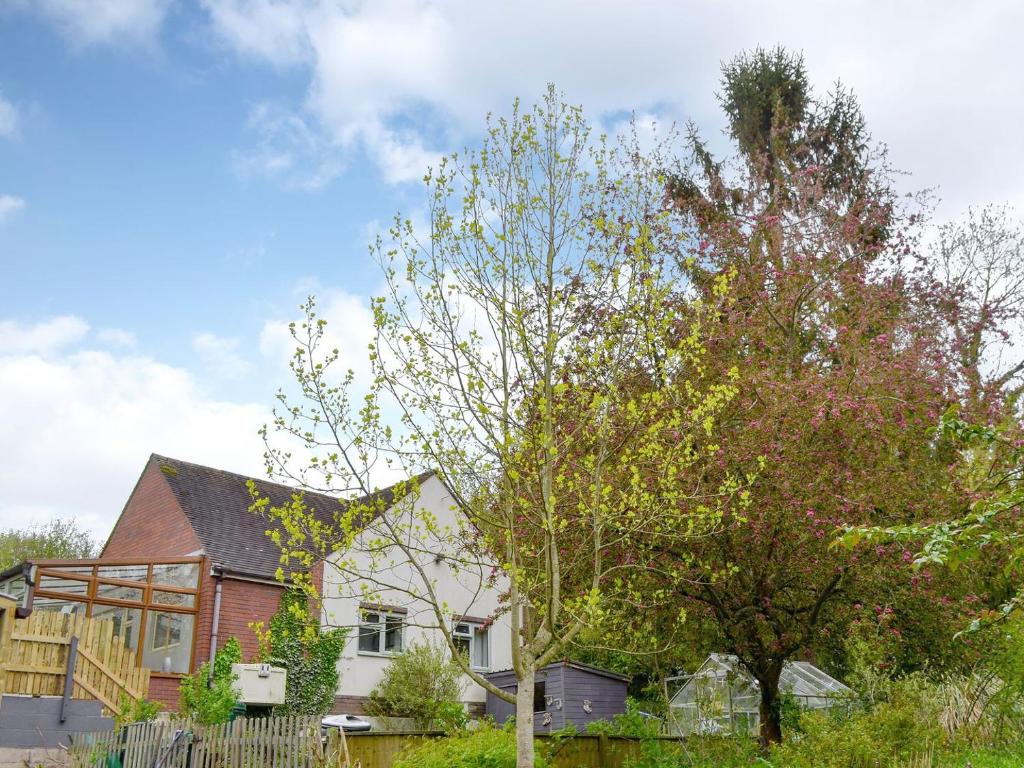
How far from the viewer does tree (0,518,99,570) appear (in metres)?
38.0

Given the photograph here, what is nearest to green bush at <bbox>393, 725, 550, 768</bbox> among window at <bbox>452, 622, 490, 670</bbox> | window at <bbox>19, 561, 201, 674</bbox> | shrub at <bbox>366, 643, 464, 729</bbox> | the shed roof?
the shed roof

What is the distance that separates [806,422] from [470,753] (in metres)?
6.64

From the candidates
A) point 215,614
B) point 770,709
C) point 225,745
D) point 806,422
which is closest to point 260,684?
point 215,614

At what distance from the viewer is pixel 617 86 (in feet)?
38.0

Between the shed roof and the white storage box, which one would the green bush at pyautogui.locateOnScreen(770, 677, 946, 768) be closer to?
the shed roof

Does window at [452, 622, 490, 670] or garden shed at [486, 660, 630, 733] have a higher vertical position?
window at [452, 622, 490, 670]

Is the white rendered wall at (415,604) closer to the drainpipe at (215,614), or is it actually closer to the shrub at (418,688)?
the shrub at (418,688)

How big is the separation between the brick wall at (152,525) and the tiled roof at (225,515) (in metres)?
0.26

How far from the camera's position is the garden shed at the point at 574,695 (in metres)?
21.2

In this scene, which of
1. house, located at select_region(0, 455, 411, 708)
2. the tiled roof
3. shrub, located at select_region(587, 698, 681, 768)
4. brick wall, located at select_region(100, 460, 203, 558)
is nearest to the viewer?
shrub, located at select_region(587, 698, 681, 768)

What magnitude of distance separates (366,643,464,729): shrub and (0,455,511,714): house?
1.82ft

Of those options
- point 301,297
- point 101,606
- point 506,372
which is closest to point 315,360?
point 301,297

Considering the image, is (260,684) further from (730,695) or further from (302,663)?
(730,695)

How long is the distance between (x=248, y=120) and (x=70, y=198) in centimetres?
307
